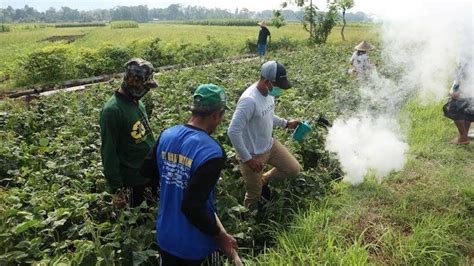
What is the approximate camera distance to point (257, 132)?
4.04 metres

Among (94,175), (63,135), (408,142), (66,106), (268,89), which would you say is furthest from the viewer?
(66,106)

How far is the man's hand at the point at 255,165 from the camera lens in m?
3.90

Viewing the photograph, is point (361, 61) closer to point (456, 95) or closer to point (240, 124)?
point (456, 95)

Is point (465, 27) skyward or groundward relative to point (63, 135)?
skyward

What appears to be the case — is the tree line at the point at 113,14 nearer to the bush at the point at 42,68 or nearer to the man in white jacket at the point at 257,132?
the bush at the point at 42,68

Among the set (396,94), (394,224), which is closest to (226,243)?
(394,224)

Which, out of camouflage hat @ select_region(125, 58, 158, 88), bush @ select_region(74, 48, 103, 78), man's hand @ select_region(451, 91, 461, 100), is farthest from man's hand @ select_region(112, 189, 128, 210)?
bush @ select_region(74, 48, 103, 78)

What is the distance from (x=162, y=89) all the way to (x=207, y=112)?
748 centimetres

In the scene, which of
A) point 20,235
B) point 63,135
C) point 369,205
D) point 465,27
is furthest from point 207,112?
point 465,27

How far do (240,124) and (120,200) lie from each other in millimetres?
1264

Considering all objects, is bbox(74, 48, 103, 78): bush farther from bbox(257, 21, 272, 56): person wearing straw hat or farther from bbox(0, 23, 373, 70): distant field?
bbox(257, 21, 272, 56): person wearing straw hat

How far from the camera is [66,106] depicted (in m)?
7.97

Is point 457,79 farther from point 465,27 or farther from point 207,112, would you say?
point 207,112

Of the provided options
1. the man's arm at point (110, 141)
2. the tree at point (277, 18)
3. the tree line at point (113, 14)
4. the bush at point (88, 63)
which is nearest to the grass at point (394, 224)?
the man's arm at point (110, 141)
